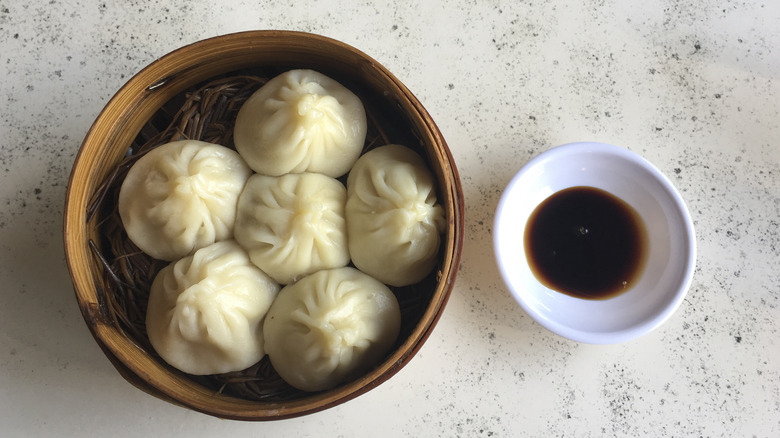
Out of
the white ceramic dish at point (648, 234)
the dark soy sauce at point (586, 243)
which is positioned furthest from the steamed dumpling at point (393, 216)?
the dark soy sauce at point (586, 243)

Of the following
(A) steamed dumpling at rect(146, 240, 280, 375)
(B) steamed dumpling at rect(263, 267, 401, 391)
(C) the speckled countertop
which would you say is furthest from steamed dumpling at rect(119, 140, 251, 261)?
(C) the speckled countertop

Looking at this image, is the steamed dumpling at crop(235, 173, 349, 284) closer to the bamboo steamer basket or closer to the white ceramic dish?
the bamboo steamer basket

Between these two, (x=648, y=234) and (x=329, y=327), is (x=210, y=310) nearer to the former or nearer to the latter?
(x=329, y=327)

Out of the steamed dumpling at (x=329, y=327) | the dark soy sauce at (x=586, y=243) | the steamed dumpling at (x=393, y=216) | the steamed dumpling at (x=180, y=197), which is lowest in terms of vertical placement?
the dark soy sauce at (x=586, y=243)

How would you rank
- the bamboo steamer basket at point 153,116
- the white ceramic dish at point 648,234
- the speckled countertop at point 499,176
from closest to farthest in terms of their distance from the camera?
the bamboo steamer basket at point 153,116, the white ceramic dish at point 648,234, the speckled countertop at point 499,176

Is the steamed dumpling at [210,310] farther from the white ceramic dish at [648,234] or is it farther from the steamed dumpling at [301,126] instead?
the white ceramic dish at [648,234]

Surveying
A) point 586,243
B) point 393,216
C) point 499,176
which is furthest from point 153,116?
point 586,243

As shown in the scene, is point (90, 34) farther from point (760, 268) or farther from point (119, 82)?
point (760, 268)

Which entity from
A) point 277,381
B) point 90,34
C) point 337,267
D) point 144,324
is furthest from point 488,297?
point 90,34
